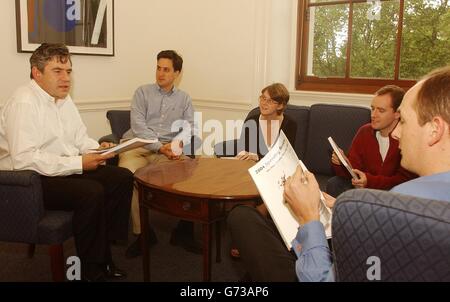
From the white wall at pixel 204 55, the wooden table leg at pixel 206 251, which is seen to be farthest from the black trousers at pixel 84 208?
the white wall at pixel 204 55

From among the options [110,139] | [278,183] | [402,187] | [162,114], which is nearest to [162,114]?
[162,114]

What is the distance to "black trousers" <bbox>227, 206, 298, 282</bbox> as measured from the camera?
4.12ft

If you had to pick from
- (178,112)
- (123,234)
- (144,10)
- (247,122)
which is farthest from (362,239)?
(144,10)

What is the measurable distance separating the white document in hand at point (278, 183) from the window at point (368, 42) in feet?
8.79

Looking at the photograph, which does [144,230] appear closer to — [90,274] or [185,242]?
[90,274]

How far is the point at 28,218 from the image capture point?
222cm

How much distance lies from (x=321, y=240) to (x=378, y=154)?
6.13ft

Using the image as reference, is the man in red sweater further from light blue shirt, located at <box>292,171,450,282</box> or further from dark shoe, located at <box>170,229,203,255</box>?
light blue shirt, located at <box>292,171,450,282</box>

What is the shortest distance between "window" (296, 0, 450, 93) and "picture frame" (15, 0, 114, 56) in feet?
6.09

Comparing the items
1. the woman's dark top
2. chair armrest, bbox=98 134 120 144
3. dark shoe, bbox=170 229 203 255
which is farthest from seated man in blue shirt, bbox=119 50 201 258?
dark shoe, bbox=170 229 203 255

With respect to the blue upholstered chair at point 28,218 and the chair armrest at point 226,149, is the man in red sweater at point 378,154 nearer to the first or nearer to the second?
the chair armrest at point 226,149

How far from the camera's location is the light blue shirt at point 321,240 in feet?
3.06

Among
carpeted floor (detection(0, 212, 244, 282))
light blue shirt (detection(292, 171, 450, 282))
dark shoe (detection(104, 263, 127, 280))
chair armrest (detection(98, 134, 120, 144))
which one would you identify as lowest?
carpeted floor (detection(0, 212, 244, 282))

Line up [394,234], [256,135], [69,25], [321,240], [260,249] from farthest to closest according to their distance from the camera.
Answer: [69,25]
[256,135]
[260,249]
[321,240]
[394,234]
